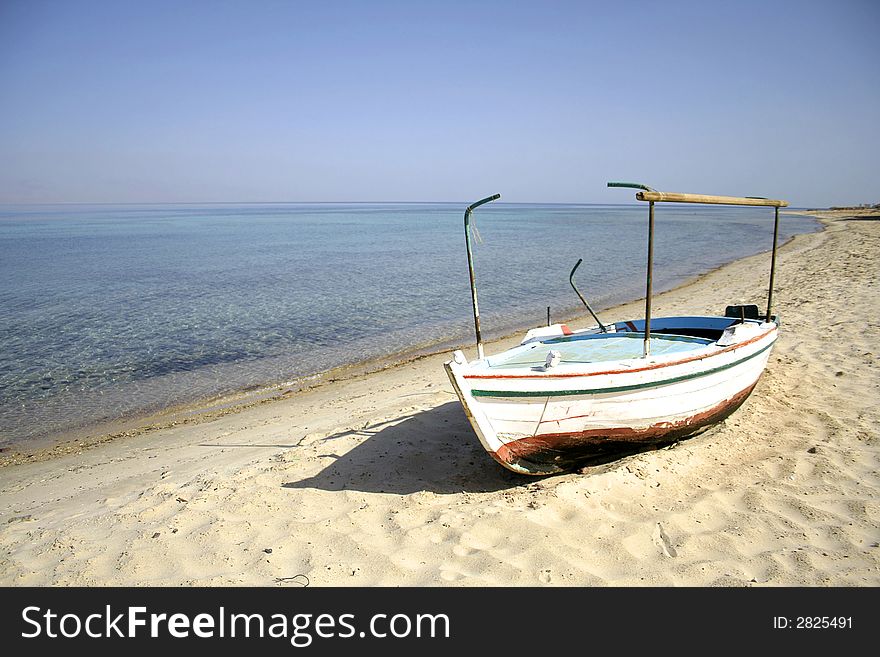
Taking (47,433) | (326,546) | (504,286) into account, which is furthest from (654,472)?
(504,286)

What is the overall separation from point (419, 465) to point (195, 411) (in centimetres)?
557

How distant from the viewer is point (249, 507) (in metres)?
4.91

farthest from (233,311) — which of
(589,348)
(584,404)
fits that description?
A: (584,404)

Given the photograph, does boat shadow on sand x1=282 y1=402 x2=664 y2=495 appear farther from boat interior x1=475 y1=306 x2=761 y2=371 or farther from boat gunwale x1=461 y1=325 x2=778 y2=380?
boat interior x1=475 y1=306 x2=761 y2=371

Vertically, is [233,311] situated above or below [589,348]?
below

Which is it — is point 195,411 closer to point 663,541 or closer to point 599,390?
point 599,390

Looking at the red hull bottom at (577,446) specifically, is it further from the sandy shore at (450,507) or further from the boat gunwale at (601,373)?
the boat gunwale at (601,373)

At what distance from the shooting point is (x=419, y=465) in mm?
5621

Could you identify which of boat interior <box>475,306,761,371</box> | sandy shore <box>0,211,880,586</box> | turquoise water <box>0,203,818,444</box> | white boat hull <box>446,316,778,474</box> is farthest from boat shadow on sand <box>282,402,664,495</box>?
turquoise water <box>0,203,818,444</box>

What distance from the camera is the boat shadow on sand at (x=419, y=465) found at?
520 centimetres

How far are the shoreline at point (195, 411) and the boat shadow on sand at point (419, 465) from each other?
3861 mm

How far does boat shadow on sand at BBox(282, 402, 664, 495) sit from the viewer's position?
5199 millimetres

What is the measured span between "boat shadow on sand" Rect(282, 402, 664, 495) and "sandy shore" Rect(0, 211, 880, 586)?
0.02m
